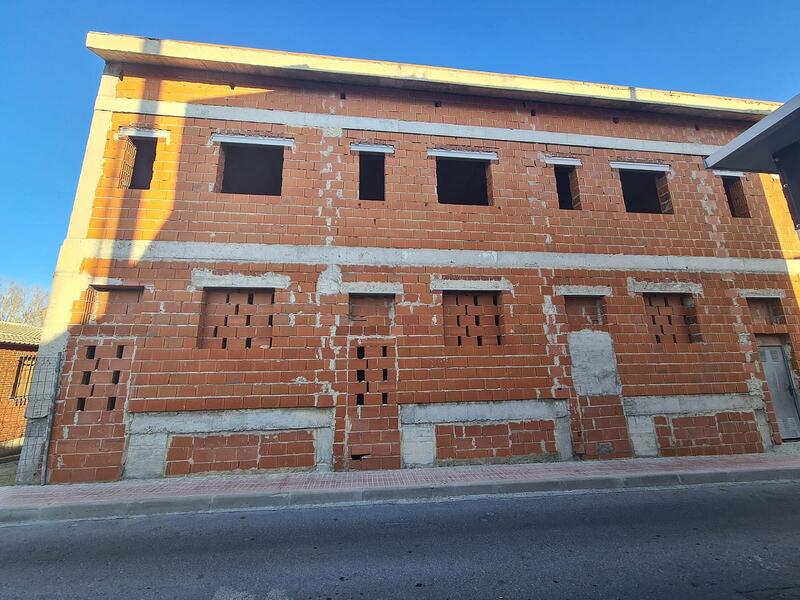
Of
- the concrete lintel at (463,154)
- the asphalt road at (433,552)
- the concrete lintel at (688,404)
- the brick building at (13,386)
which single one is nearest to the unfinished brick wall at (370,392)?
the asphalt road at (433,552)

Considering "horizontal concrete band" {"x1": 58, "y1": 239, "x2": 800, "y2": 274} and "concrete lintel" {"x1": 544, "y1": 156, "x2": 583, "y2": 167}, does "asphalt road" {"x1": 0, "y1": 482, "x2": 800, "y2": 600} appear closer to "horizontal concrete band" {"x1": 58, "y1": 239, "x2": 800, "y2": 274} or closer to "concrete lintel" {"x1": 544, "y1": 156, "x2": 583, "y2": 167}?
"horizontal concrete band" {"x1": 58, "y1": 239, "x2": 800, "y2": 274}

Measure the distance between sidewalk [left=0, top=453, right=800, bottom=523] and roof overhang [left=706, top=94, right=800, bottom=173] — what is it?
4.92m

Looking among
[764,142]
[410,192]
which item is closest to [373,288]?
[410,192]

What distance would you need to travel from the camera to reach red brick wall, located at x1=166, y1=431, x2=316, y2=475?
6.49 m

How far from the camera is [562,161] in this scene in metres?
9.23

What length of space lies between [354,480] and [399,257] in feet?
14.6

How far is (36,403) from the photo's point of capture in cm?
645

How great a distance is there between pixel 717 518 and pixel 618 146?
8764 mm

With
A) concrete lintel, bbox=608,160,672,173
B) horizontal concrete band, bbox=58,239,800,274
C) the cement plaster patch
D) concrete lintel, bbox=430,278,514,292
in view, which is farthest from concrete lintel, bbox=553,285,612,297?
concrete lintel, bbox=608,160,672,173

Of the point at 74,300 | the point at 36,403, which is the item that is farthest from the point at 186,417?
the point at 74,300

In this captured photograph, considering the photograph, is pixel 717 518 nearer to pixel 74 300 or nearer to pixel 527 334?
pixel 527 334

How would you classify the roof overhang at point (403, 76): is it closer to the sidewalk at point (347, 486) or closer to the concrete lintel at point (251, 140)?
the concrete lintel at point (251, 140)

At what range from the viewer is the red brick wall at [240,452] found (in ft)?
21.3

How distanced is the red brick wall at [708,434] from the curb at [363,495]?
165cm
